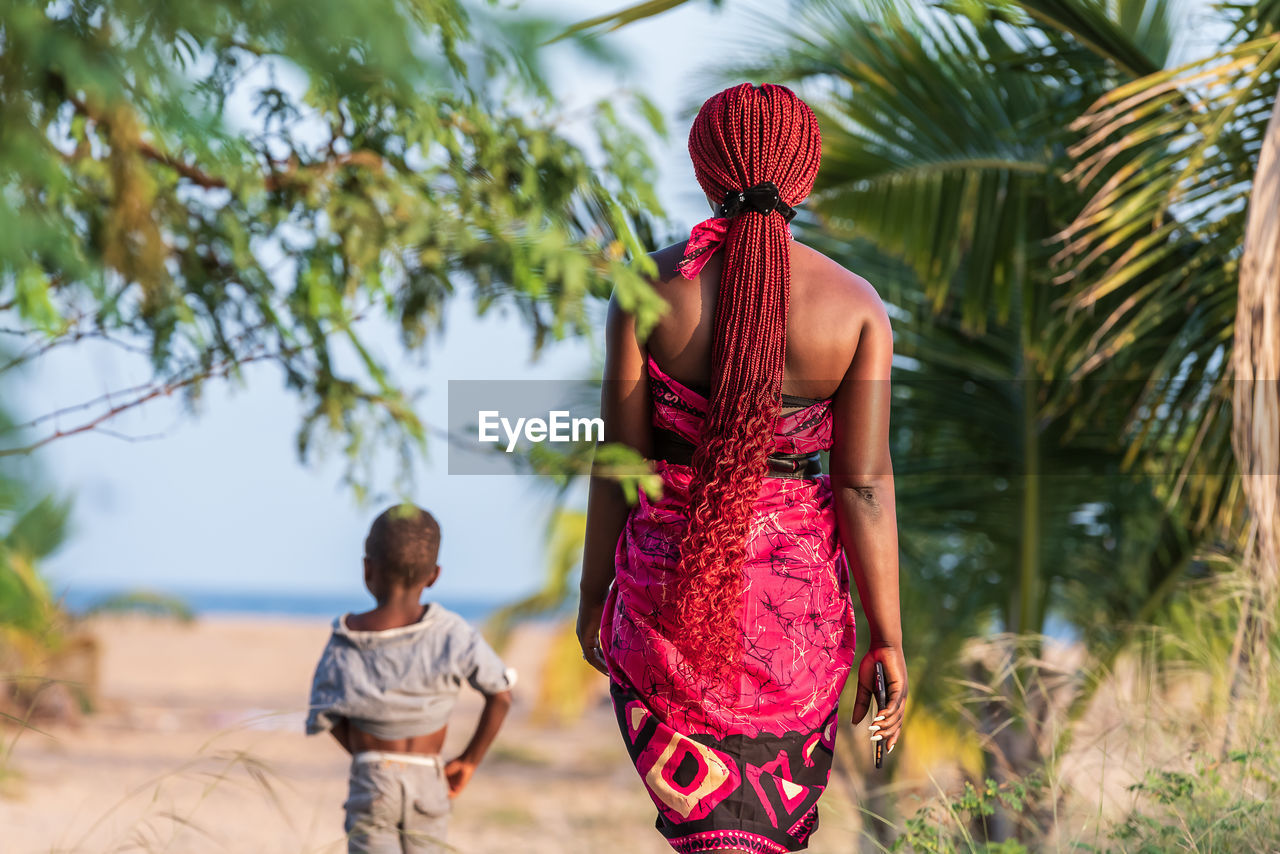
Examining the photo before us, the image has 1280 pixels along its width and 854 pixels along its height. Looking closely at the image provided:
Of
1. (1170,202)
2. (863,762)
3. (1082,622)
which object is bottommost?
(863,762)

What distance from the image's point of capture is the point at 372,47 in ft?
3.02

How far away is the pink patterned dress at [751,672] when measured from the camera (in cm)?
204

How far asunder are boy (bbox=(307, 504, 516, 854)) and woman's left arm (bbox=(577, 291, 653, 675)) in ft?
2.18

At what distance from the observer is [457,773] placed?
113 inches

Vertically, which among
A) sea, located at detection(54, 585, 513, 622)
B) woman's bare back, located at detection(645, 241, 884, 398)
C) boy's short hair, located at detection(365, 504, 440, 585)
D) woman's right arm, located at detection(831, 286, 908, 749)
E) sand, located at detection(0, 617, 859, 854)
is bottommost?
sea, located at detection(54, 585, 513, 622)

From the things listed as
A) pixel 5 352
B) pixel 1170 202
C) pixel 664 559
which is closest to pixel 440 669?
pixel 664 559

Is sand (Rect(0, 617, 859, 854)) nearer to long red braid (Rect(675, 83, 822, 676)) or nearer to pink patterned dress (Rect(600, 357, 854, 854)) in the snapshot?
pink patterned dress (Rect(600, 357, 854, 854))

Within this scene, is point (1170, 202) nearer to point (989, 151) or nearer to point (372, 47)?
point (989, 151)

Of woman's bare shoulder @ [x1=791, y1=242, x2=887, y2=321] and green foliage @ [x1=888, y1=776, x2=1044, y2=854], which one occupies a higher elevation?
woman's bare shoulder @ [x1=791, y1=242, x2=887, y2=321]

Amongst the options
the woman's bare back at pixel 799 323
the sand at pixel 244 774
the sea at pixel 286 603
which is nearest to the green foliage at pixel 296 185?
the woman's bare back at pixel 799 323

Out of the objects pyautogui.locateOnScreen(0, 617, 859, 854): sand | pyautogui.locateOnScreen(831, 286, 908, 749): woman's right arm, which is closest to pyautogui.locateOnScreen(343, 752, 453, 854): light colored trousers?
pyautogui.locateOnScreen(0, 617, 859, 854): sand

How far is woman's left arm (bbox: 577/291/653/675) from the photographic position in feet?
6.88

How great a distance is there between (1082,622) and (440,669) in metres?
3.93

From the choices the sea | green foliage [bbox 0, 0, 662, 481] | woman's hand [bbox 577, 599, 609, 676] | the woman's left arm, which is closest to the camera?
green foliage [bbox 0, 0, 662, 481]
